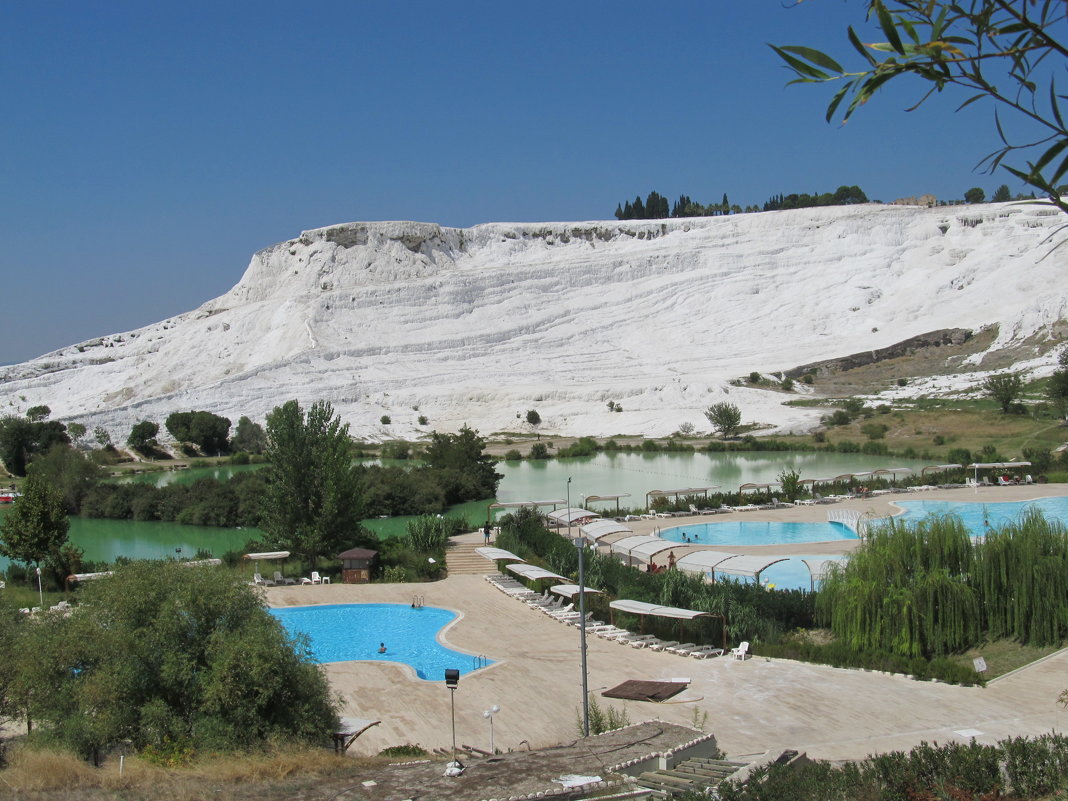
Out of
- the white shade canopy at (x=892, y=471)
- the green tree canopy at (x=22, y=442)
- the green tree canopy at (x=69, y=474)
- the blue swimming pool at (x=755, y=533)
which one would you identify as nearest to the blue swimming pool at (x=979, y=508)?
the blue swimming pool at (x=755, y=533)

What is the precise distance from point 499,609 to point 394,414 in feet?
127

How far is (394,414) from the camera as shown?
2245 inches

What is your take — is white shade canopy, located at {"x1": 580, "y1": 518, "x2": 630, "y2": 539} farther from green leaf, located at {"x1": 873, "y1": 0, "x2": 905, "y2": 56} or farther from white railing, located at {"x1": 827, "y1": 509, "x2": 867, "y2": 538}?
green leaf, located at {"x1": 873, "y1": 0, "x2": 905, "y2": 56}

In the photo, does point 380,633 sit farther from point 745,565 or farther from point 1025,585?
point 1025,585

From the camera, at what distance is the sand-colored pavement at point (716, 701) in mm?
11766

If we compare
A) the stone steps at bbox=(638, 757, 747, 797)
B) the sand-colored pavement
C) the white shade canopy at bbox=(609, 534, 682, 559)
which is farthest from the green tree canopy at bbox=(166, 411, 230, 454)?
the stone steps at bbox=(638, 757, 747, 797)

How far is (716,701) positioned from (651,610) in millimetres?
3385

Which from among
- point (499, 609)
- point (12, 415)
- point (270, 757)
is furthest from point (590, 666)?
point (12, 415)

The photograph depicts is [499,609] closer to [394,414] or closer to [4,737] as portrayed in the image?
[4,737]

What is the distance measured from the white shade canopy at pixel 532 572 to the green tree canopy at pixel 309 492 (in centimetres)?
418

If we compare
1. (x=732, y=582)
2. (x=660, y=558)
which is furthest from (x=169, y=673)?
(x=660, y=558)

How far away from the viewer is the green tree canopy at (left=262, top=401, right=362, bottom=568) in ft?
74.8

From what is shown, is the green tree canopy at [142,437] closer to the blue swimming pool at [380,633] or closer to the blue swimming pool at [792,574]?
the blue swimming pool at [380,633]

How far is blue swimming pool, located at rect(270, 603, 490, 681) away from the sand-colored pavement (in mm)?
462
